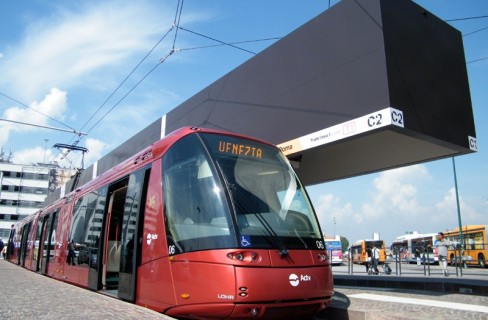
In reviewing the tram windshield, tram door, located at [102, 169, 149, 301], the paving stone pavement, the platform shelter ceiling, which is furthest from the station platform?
the platform shelter ceiling

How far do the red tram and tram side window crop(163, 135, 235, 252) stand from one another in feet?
0.05

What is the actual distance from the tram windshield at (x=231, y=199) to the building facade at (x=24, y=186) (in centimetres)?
8079

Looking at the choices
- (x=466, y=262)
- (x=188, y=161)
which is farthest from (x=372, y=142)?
(x=466, y=262)

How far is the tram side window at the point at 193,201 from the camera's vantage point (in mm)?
5605

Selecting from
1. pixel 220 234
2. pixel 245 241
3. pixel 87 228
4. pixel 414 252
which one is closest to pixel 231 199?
pixel 220 234

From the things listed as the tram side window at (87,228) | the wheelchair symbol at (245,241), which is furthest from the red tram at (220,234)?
the tram side window at (87,228)

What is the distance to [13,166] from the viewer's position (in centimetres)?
8419

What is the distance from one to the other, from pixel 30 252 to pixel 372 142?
1588 cm

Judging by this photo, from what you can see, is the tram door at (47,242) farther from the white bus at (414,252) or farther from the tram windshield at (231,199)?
the white bus at (414,252)

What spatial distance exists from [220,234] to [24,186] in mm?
89243

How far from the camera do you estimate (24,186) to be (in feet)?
275

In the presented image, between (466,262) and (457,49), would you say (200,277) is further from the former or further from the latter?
(466,262)

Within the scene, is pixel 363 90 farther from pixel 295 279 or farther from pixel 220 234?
pixel 220 234

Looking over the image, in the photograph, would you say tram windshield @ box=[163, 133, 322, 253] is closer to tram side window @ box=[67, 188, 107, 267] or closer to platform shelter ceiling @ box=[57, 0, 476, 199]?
platform shelter ceiling @ box=[57, 0, 476, 199]
